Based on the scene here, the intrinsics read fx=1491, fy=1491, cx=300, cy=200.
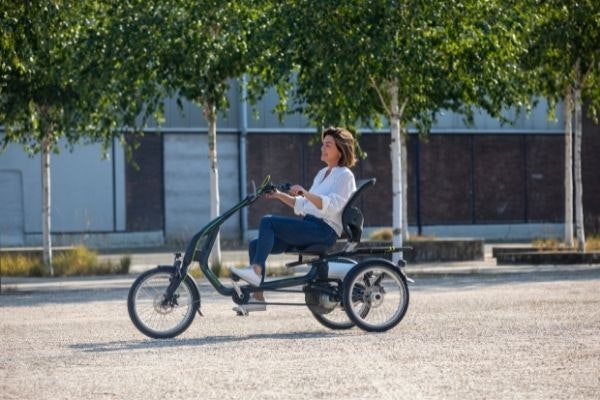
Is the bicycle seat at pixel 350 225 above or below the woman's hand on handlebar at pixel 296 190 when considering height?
below

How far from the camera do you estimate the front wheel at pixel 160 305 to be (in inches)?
485

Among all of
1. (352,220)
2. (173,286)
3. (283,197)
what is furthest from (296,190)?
(173,286)

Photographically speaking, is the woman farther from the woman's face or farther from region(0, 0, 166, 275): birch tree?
region(0, 0, 166, 275): birch tree

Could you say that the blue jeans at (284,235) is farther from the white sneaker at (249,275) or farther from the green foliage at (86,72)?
the green foliage at (86,72)

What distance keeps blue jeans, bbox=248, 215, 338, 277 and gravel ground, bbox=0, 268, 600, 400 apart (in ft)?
2.35

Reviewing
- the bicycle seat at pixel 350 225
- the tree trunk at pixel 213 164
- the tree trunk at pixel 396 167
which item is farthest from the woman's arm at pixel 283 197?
the tree trunk at pixel 213 164

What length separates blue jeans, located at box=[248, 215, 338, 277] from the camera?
12.5 meters

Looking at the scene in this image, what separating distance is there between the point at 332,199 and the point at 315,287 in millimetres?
761

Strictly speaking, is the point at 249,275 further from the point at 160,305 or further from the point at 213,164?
the point at 213,164

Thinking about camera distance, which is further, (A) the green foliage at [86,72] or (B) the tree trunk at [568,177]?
(B) the tree trunk at [568,177]

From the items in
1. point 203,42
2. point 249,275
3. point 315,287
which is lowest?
point 315,287

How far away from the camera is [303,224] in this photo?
1258 cm

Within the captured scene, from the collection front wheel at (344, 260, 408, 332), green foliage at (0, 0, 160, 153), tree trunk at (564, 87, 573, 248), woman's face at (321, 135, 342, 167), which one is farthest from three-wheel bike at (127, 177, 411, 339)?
tree trunk at (564, 87, 573, 248)

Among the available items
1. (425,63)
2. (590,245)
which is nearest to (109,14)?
(425,63)
